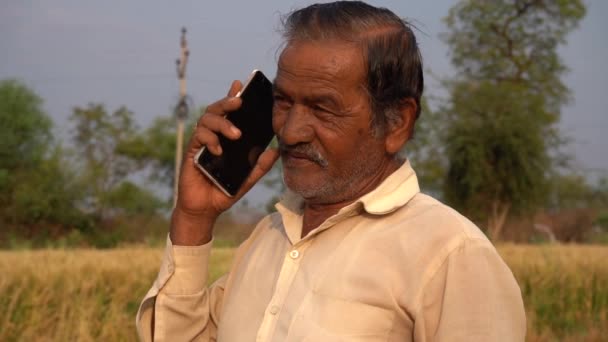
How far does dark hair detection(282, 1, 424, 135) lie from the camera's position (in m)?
2.05

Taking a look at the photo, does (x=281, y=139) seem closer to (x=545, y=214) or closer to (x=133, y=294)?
(x=133, y=294)

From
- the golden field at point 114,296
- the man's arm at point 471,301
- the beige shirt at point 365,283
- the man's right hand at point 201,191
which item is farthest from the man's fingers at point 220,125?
the golden field at point 114,296

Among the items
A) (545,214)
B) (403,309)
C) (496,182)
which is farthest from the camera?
(545,214)

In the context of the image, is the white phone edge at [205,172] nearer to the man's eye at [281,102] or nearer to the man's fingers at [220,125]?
the man's fingers at [220,125]

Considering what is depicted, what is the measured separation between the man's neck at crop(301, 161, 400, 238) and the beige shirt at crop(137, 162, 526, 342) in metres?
0.03

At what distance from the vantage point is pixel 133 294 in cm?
768

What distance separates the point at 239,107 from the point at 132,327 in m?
4.16

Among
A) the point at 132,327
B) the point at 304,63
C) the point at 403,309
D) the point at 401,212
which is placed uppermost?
the point at 304,63

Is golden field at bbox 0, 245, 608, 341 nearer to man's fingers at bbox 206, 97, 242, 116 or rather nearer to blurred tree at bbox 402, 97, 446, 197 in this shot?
man's fingers at bbox 206, 97, 242, 116

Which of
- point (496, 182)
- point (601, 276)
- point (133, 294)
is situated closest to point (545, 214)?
point (496, 182)

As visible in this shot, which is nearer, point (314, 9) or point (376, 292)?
point (376, 292)

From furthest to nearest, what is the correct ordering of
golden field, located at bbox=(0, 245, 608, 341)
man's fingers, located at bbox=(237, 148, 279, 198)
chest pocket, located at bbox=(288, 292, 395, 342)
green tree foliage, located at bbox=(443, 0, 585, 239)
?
green tree foliage, located at bbox=(443, 0, 585, 239) → golden field, located at bbox=(0, 245, 608, 341) → man's fingers, located at bbox=(237, 148, 279, 198) → chest pocket, located at bbox=(288, 292, 395, 342)

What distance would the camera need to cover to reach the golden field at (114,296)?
5996 mm

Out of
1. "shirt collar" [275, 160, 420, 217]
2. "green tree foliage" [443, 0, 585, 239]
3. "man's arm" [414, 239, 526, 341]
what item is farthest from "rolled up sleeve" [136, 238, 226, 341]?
"green tree foliage" [443, 0, 585, 239]
